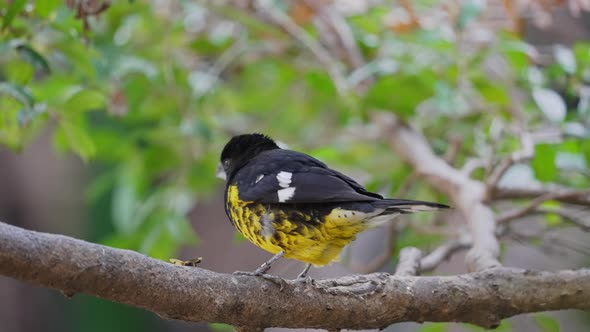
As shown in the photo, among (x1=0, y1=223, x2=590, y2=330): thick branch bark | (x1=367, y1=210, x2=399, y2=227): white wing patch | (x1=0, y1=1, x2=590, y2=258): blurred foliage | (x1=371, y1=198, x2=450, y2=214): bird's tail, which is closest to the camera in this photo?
(x1=0, y1=223, x2=590, y2=330): thick branch bark

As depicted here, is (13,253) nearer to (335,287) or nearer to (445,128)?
(335,287)

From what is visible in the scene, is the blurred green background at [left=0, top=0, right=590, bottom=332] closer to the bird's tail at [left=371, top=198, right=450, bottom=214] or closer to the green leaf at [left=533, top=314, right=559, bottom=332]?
the green leaf at [left=533, top=314, right=559, bottom=332]

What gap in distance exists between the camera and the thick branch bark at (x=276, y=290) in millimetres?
975

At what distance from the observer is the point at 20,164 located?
5227 millimetres

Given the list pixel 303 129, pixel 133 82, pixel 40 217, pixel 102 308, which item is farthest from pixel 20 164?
pixel 133 82

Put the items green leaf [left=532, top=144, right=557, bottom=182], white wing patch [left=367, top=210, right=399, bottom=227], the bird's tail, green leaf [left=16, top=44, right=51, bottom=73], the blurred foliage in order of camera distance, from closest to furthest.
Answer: the bird's tail < white wing patch [left=367, top=210, right=399, bottom=227] < green leaf [left=16, top=44, right=51, bottom=73] < green leaf [left=532, top=144, right=557, bottom=182] < the blurred foliage

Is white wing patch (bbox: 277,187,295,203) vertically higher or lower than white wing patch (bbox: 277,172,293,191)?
lower

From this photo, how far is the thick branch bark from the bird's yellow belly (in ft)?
0.46

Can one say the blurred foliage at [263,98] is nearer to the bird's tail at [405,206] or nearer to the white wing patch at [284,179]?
the white wing patch at [284,179]

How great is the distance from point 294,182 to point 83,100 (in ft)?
1.81

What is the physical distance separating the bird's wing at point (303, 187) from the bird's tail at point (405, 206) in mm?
32

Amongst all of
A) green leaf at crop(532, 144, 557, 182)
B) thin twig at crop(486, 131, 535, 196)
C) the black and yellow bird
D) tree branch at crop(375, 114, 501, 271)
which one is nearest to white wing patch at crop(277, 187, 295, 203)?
the black and yellow bird

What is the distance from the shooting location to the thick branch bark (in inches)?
38.4

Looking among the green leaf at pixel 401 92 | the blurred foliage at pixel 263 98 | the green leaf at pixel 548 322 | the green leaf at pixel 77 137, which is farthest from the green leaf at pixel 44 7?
the green leaf at pixel 548 322
